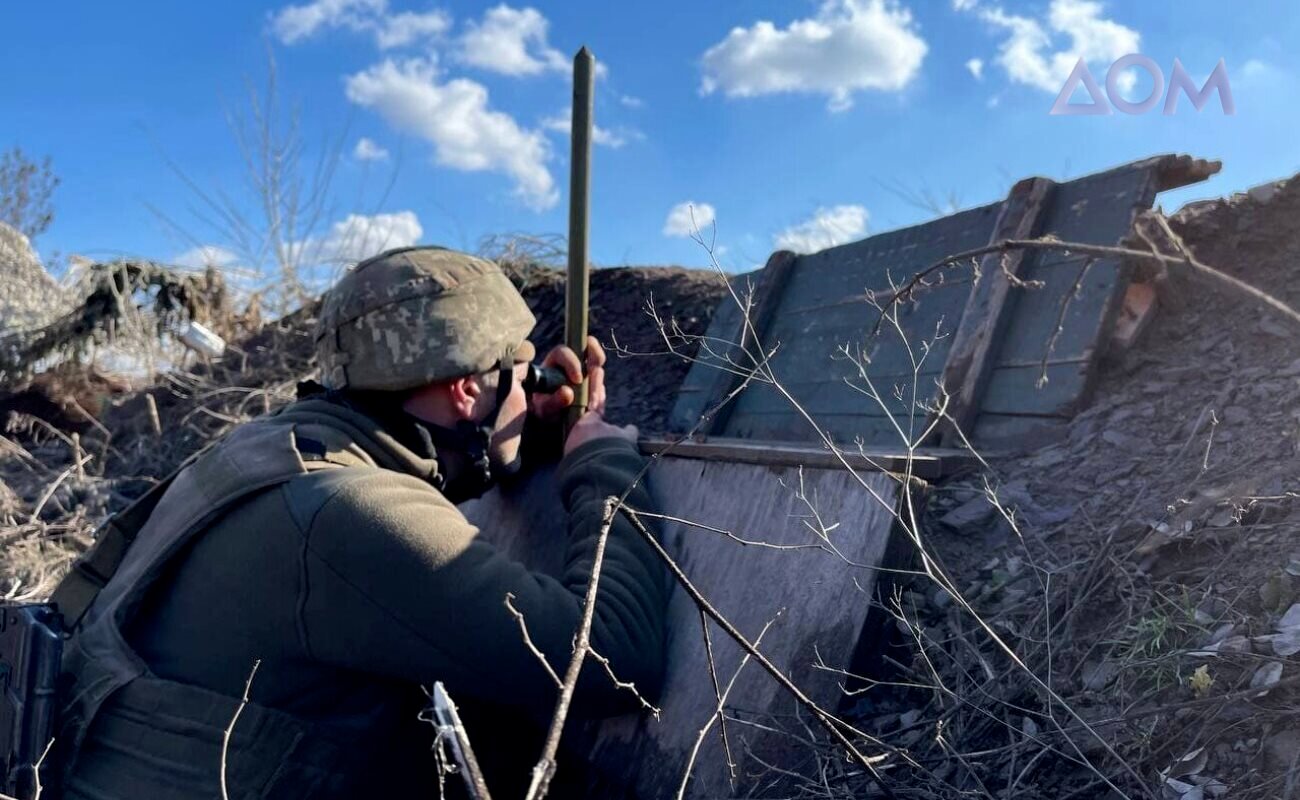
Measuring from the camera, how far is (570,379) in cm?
287

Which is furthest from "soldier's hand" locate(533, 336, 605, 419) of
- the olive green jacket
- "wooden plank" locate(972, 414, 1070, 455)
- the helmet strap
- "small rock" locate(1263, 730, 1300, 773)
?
"small rock" locate(1263, 730, 1300, 773)

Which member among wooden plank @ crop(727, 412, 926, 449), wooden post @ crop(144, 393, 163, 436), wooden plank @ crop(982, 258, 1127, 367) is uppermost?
wooden plank @ crop(982, 258, 1127, 367)

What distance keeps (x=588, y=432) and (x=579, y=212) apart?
0.65 metres

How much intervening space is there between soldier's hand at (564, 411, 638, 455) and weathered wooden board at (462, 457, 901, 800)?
30cm

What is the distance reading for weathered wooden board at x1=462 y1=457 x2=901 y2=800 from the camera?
2.24 metres

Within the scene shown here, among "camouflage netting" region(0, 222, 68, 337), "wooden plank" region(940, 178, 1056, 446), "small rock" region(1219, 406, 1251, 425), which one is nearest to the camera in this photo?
"small rock" region(1219, 406, 1251, 425)

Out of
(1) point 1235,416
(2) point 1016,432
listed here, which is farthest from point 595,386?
(1) point 1235,416

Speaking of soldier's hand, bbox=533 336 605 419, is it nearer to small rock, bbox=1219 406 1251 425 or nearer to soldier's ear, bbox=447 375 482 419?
soldier's ear, bbox=447 375 482 419

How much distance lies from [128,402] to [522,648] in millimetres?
6544

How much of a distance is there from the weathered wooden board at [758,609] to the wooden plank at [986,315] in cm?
79

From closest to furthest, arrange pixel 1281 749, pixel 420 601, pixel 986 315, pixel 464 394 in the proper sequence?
pixel 1281 749, pixel 420 601, pixel 464 394, pixel 986 315

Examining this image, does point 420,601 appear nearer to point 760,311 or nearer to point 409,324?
point 409,324

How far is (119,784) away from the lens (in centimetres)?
210

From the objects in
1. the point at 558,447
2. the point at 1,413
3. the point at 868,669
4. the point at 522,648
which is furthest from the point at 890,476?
the point at 1,413
